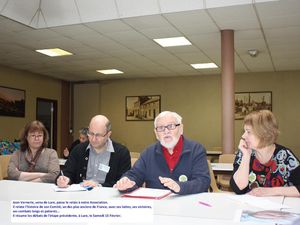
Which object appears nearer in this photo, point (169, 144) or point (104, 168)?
point (169, 144)

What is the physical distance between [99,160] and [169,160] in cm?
77

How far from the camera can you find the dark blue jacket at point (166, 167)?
2.56 m

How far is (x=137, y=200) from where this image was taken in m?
2.09

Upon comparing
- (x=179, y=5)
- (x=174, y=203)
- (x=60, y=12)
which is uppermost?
(x=60, y=12)

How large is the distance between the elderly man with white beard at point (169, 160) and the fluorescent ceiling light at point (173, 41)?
3.87m

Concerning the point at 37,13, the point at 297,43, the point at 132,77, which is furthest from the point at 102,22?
the point at 132,77

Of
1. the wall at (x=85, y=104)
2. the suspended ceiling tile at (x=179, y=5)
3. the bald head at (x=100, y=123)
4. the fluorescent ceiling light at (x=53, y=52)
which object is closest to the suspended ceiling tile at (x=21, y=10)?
the fluorescent ceiling light at (x=53, y=52)

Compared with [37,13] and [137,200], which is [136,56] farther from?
[137,200]

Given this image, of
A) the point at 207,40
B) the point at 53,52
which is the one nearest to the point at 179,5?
the point at 207,40

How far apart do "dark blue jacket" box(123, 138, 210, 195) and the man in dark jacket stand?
1.57 ft

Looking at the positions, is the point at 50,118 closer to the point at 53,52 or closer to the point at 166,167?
the point at 53,52

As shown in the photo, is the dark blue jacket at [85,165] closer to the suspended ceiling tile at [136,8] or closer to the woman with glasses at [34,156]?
the woman with glasses at [34,156]

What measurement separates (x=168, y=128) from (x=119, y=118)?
8.41 m

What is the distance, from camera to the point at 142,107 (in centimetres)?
1072
